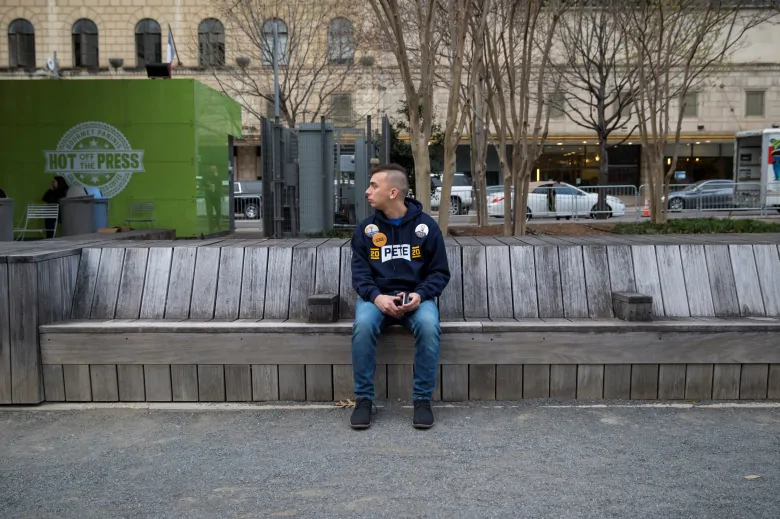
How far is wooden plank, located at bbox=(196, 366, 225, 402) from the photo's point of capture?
4777 mm

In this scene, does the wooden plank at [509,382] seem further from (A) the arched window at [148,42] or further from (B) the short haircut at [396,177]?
(A) the arched window at [148,42]

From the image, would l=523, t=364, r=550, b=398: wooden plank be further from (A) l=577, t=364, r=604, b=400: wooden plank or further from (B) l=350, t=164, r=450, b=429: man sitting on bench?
(B) l=350, t=164, r=450, b=429: man sitting on bench

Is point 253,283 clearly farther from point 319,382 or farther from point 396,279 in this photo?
point 396,279

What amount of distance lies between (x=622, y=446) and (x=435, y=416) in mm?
1080

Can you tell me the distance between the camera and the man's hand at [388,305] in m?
4.44

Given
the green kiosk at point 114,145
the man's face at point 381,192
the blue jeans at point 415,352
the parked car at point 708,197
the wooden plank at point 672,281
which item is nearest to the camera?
the blue jeans at point 415,352

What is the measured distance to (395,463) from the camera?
3.75 m

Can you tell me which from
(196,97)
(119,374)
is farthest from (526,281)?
(196,97)

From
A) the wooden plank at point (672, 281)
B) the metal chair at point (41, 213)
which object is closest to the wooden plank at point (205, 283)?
the wooden plank at point (672, 281)

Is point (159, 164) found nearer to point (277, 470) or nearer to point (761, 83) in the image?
point (277, 470)

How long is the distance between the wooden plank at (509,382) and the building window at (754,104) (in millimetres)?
37339

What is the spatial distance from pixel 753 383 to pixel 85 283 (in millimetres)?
4402

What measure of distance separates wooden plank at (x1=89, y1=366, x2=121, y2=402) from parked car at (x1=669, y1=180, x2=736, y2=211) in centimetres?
2355

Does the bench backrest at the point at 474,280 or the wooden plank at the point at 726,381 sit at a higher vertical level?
the bench backrest at the point at 474,280
